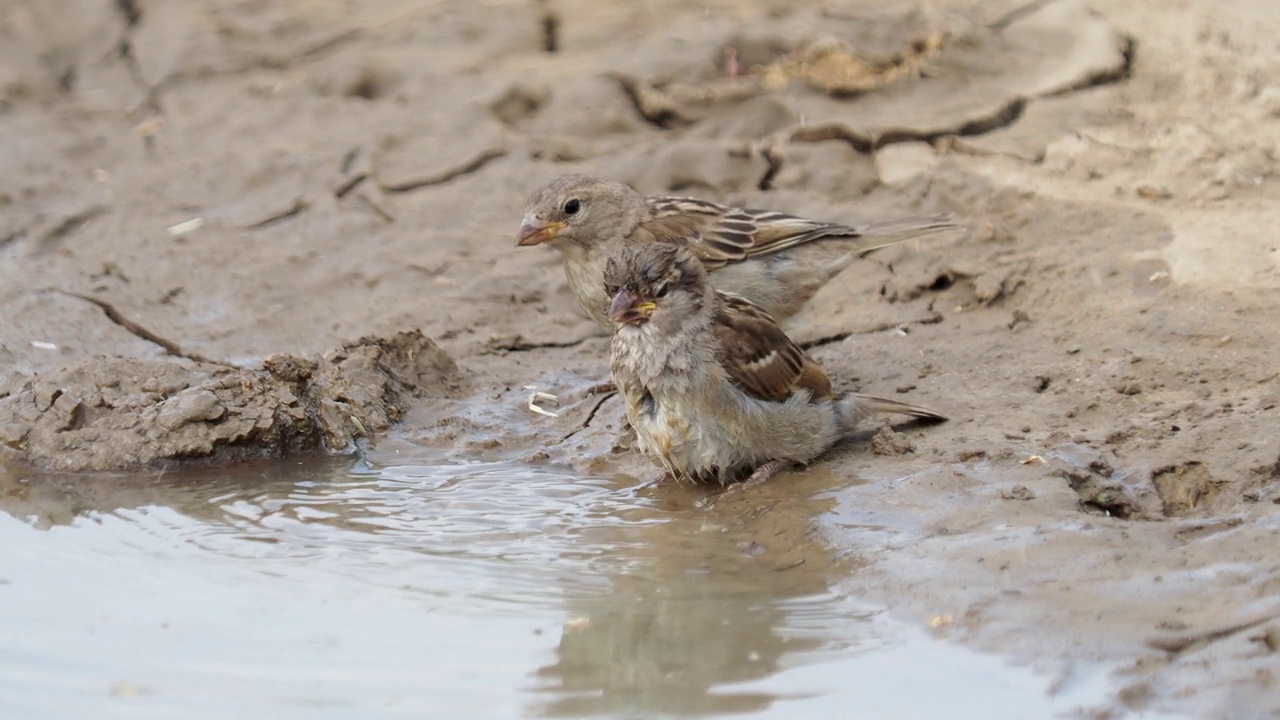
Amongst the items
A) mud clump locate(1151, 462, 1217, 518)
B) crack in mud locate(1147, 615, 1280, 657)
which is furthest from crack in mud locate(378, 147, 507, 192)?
crack in mud locate(1147, 615, 1280, 657)

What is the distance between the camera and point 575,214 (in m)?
6.75

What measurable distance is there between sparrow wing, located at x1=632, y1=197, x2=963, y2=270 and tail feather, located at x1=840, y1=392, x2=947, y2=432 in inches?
45.2

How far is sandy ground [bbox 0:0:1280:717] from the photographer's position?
4.60 m

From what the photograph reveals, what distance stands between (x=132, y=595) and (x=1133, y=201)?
4.63 metres

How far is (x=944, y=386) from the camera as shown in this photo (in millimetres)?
6039

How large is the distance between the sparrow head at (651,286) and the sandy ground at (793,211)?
718 millimetres

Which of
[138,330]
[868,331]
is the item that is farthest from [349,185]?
[868,331]

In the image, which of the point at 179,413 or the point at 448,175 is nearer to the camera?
the point at 179,413

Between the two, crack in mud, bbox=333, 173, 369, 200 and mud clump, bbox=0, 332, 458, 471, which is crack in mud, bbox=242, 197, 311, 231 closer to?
crack in mud, bbox=333, 173, 369, 200

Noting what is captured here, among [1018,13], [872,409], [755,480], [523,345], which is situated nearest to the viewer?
[755,480]

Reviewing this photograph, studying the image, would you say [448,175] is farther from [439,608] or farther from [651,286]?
[439,608]

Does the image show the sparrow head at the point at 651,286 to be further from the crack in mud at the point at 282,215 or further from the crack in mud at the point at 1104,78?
the crack in mud at the point at 1104,78

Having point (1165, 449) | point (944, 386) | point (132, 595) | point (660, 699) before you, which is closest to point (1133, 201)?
point (944, 386)

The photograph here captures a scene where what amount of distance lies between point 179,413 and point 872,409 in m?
2.57
